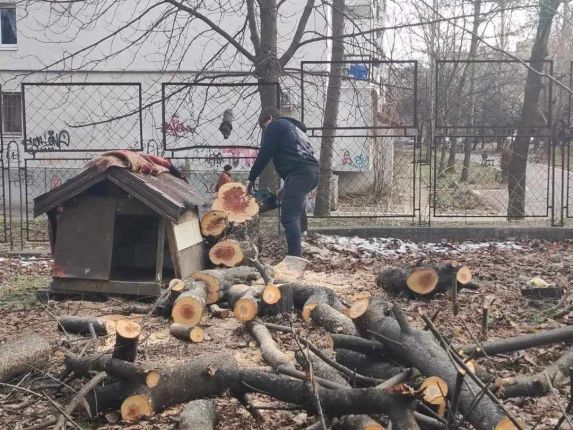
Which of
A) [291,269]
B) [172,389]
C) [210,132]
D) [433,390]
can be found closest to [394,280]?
[291,269]

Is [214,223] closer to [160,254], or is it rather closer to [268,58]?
[160,254]

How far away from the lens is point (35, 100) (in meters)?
19.6

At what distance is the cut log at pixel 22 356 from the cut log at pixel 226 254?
8.66 ft

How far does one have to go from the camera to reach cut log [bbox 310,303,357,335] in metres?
4.80

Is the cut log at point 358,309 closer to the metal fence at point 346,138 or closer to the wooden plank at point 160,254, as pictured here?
the wooden plank at point 160,254

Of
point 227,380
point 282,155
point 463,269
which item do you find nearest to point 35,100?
point 282,155

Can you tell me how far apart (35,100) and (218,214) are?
1411 cm

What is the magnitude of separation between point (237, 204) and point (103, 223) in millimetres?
1510

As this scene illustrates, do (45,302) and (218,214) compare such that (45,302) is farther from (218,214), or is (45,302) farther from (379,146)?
(379,146)

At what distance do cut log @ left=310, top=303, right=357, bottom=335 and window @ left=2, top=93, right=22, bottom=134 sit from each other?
16.2 metres

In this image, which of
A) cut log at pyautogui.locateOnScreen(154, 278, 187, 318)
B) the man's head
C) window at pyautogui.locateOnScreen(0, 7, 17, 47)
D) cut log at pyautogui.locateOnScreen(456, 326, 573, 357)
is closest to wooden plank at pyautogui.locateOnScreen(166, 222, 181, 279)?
cut log at pyautogui.locateOnScreen(154, 278, 187, 318)

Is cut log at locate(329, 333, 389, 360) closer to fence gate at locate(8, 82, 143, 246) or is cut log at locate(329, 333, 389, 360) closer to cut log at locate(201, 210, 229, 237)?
cut log at locate(201, 210, 229, 237)

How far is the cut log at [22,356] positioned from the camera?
4086 millimetres

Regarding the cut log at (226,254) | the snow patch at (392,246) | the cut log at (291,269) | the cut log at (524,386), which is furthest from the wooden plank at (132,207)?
the cut log at (524,386)
